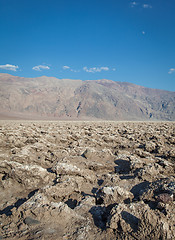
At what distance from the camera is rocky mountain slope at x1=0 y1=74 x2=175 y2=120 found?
2881 inches

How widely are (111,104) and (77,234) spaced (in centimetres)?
9115

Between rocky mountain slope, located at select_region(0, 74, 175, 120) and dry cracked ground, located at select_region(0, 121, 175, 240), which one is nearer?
dry cracked ground, located at select_region(0, 121, 175, 240)

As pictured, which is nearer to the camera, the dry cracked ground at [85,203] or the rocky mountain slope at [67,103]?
the dry cracked ground at [85,203]

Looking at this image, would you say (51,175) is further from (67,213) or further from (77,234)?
(77,234)

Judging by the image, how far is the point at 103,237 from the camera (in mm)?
1567

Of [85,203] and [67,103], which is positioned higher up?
[67,103]

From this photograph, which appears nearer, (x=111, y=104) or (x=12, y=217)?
(x=12, y=217)

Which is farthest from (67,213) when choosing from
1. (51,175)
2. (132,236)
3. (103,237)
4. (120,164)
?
(120,164)

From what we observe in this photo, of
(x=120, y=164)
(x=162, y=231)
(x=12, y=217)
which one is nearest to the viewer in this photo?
(x=162, y=231)

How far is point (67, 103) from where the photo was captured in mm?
85188

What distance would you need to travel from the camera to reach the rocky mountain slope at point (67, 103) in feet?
240

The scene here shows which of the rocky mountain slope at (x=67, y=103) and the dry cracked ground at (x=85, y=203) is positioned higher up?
the rocky mountain slope at (x=67, y=103)

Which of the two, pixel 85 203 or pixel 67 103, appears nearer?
pixel 85 203

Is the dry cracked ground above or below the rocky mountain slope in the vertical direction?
below
